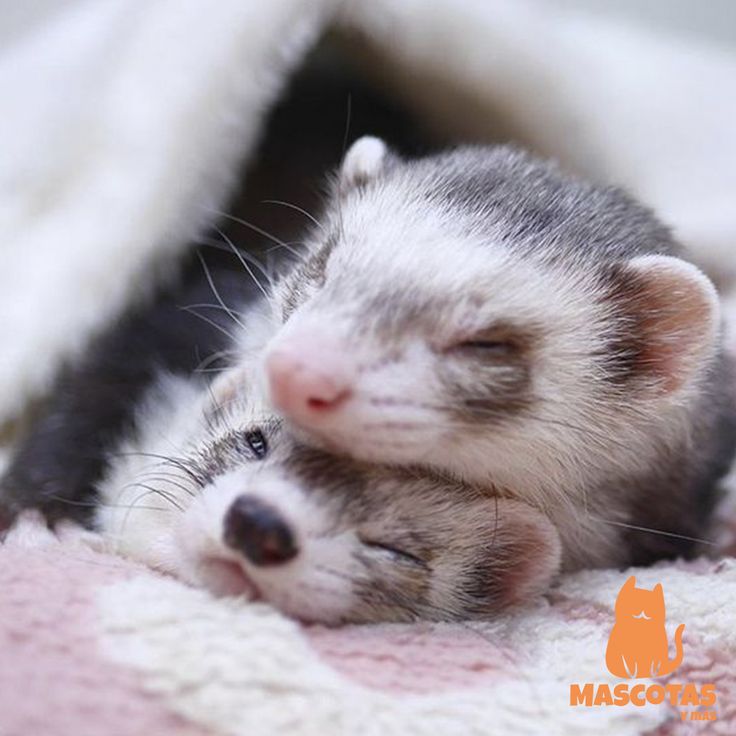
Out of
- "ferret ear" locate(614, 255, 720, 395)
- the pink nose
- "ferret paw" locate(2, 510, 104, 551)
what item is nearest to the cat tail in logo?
"ferret ear" locate(614, 255, 720, 395)

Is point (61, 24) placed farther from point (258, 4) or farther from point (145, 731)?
point (145, 731)

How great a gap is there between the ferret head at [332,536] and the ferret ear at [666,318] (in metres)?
0.18

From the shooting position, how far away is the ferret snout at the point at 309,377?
32.0 inches

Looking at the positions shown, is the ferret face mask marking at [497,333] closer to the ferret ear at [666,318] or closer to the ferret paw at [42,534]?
the ferret ear at [666,318]

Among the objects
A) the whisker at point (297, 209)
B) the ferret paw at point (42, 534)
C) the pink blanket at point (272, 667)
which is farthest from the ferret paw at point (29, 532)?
the whisker at point (297, 209)

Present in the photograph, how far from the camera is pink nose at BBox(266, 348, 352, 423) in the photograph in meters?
0.81

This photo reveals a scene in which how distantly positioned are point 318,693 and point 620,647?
28cm

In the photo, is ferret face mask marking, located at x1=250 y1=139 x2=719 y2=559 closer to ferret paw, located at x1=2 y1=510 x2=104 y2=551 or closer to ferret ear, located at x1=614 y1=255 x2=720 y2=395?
ferret ear, located at x1=614 y1=255 x2=720 y2=395

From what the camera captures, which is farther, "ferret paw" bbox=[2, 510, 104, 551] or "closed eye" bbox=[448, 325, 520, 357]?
"ferret paw" bbox=[2, 510, 104, 551]

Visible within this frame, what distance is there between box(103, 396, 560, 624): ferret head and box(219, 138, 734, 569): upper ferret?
32mm

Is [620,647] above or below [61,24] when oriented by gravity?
below

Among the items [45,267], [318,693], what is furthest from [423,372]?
[45,267]

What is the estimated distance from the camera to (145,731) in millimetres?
670

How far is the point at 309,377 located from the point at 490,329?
187 millimetres
